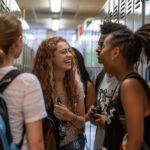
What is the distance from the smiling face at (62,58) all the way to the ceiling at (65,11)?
6.31 meters

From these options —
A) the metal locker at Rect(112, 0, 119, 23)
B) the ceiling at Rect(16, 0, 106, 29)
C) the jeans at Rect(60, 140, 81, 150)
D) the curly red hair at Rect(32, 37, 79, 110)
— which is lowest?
the jeans at Rect(60, 140, 81, 150)

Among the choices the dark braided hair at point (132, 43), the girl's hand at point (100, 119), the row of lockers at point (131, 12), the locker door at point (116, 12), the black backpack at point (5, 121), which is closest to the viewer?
the black backpack at point (5, 121)

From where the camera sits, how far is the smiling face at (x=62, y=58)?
87.6 inches

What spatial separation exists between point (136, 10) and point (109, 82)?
61 cm

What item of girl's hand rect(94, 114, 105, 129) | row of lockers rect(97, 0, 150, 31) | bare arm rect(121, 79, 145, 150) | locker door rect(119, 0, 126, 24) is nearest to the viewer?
bare arm rect(121, 79, 145, 150)

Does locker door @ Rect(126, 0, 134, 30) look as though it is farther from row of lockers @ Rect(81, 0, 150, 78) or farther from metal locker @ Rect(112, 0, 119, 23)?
metal locker @ Rect(112, 0, 119, 23)

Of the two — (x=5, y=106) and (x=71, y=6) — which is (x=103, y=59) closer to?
(x=5, y=106)

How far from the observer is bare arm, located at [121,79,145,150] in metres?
1.37

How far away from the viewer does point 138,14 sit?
201 cm

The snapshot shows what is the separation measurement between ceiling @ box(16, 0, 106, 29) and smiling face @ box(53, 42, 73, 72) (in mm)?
6307

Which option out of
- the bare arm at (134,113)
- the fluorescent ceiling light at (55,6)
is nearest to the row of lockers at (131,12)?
the bare arm at (134,113)

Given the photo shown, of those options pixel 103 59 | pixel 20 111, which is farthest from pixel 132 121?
pixel 20 111

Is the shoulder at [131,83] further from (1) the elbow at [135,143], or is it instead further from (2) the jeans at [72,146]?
(2) the jeans at [72,146]

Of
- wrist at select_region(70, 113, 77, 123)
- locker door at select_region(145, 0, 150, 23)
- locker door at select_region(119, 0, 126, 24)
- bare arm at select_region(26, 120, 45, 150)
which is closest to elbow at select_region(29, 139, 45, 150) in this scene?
bare arm at select_region(26, 120, 45, 150)
